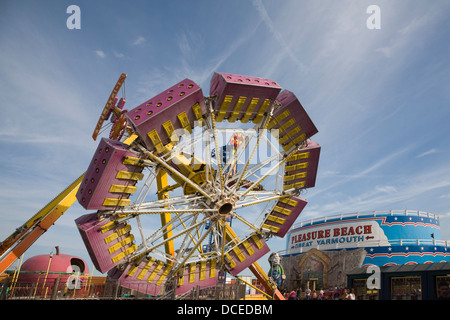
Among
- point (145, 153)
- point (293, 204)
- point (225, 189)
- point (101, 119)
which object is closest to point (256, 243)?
point (293, 204)

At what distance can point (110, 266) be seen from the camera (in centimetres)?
1747

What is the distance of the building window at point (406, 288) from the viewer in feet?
55.1

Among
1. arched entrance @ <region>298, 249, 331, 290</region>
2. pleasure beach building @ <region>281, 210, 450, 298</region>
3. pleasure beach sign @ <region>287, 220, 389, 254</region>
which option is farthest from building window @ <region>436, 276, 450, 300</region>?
arched entrance @ <region>298, 249, 331, 290</region>

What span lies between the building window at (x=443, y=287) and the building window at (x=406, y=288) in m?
0.87

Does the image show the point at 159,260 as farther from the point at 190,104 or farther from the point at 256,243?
the point at 190,104

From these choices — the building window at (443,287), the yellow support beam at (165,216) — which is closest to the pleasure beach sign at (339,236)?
the building window at (443,287)

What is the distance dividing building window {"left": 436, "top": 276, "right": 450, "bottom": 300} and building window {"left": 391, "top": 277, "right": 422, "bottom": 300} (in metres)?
0.87

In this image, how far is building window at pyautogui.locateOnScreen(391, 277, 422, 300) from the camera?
55.1 ft

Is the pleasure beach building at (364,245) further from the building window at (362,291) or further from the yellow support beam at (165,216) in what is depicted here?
the yellow support beam at (165,216)

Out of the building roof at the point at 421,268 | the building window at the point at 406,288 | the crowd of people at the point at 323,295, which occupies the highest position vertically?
the building roof at the point at 421,268

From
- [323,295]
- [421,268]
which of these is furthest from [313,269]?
[421,268]

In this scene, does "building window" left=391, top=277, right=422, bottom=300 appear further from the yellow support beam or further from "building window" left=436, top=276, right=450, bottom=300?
the yellow support beam

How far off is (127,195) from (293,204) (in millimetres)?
12184
